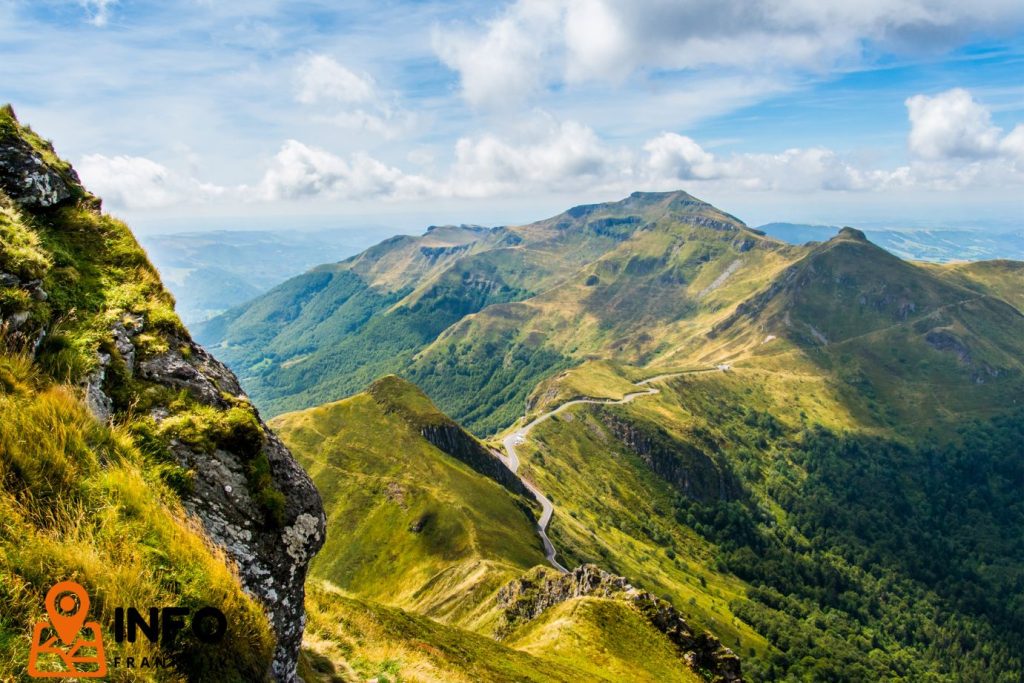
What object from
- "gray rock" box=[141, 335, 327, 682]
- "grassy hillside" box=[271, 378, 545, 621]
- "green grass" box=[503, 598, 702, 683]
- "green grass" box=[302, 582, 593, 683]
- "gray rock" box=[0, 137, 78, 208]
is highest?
"gray rock" box=[0, 137, 78, 208]

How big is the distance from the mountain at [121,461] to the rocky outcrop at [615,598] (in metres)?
65.3

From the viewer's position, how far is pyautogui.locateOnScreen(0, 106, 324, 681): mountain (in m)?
8.05

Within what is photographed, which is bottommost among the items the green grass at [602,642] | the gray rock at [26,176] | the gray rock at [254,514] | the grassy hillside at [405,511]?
the grassy hillside at [405,511]

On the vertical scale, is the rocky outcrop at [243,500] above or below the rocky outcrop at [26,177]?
below

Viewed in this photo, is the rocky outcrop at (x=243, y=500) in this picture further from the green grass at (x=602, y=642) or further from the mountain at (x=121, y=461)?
the green grass at (x=602, y=642)

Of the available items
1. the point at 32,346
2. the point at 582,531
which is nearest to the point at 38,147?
the point at 32,346

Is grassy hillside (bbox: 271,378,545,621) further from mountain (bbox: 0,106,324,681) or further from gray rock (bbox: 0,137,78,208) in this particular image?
gray rock (bbox: 0,137,78,208)

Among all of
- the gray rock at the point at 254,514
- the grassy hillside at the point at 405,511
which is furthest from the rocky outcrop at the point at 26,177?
the grassy hillside at the point at 405,511

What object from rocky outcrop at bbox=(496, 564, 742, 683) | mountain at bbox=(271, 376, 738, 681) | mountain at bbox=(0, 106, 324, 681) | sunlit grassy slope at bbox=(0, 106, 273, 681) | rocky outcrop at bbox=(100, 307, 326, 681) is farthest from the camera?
rocky outcrop at bbox=(496, 564, 742, 683)

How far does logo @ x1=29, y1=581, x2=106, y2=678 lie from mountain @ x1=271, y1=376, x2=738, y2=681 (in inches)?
529

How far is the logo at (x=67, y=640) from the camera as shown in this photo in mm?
6633

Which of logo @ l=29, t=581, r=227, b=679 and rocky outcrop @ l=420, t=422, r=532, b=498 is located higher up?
logo @ l=29, t=581, r=227, b=679

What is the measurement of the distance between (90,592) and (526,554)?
131978mm

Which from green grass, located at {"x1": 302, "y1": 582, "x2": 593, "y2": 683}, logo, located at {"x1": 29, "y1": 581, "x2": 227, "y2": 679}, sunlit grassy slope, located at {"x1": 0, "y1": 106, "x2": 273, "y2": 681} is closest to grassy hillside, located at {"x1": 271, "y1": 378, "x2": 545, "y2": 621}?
green grass, located at {"x1": 302, "y1": 582, "x2": 593, "y2": 683}
